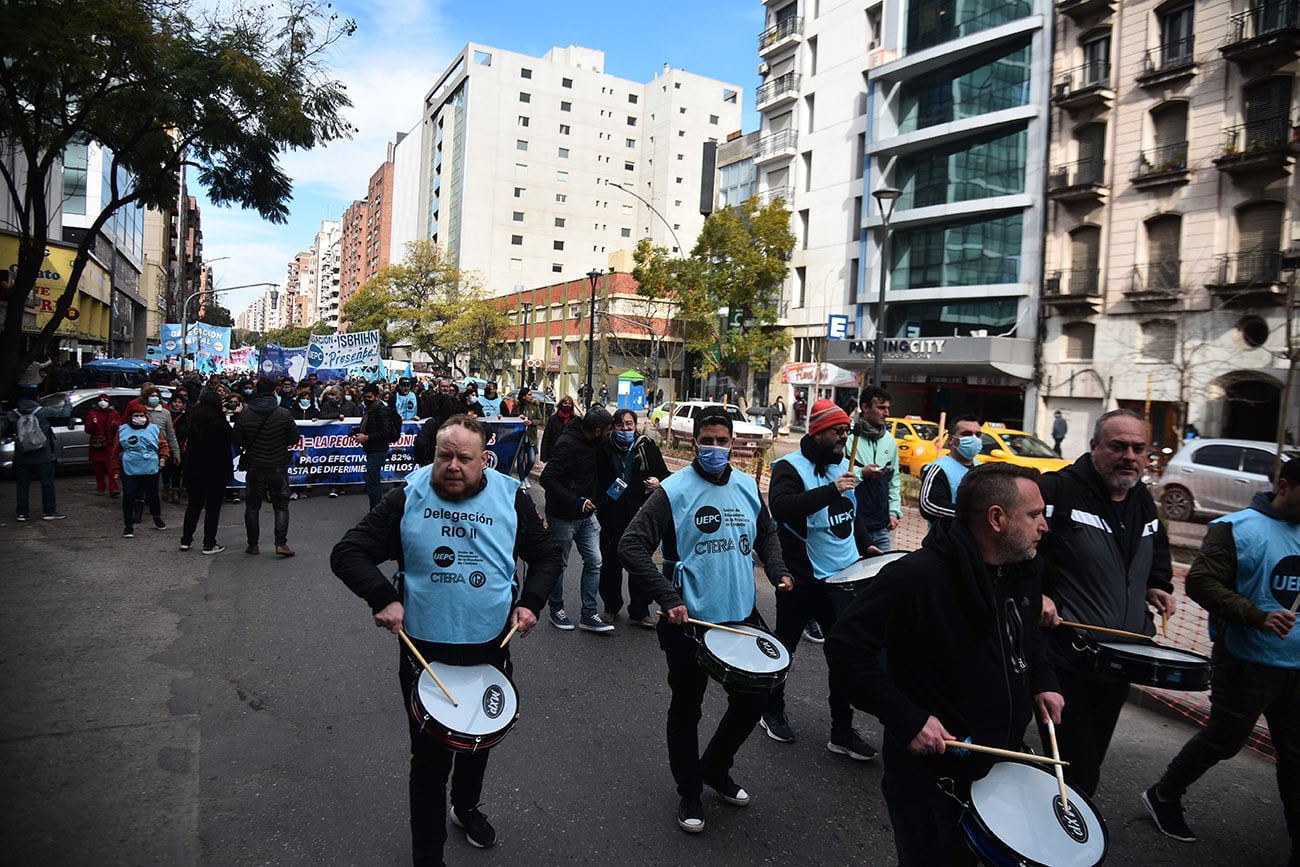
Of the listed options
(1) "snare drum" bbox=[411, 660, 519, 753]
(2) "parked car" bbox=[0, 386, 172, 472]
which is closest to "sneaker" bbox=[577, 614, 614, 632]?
(1) "snare drum" bbox=[411, 660, 519, 753]

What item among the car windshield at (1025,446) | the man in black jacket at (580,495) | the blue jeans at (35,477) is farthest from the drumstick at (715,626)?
the car windshield at (1025,446)

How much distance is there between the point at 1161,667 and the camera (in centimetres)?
315

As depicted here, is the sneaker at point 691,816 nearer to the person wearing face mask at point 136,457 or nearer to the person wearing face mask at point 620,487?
the person wearing face mask at point 620,487

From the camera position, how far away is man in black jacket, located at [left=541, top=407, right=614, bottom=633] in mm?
6898

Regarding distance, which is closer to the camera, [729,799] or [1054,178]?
[729,799]

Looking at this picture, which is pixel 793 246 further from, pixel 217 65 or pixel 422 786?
pixel 422 786

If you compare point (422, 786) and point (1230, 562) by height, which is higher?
point (1230, 562)

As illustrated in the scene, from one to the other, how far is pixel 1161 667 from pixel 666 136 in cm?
8882

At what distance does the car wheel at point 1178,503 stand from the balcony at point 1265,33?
1618cm

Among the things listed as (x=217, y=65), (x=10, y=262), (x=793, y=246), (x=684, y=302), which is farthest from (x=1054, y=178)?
(x=10, y=262)

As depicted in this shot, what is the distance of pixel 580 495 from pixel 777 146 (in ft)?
127

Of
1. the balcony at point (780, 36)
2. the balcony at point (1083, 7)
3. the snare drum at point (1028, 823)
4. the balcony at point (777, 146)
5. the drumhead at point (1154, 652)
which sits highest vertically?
the balcony at point (780, 36)

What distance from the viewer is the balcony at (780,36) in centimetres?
4144

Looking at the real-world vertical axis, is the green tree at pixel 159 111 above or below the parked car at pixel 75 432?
above
